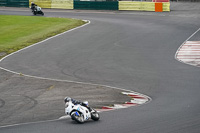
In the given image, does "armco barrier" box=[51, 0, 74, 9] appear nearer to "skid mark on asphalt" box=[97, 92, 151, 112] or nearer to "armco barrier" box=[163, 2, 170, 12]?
"armco barrier" box=[163, 2, 170, 12]

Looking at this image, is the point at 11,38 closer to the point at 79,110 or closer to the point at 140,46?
the point at 140,46

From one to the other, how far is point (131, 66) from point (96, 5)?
1522 inches

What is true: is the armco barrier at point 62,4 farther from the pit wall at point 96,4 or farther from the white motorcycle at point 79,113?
the white motorcycle at point 79,113

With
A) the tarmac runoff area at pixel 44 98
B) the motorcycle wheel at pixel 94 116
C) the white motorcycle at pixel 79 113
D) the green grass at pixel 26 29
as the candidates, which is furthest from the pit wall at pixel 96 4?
the white motorcycle at pixel 79 113

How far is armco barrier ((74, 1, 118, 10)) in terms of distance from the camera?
216 feet

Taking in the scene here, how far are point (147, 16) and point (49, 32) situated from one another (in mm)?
15256

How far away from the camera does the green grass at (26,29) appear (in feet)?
136

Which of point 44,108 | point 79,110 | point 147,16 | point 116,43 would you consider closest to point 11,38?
point 116,43

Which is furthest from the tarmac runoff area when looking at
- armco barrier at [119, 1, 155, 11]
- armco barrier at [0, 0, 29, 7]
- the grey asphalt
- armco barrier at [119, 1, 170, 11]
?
armco barrier at [0, 0, 29, 7]

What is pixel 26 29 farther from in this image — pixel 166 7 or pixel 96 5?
pixel 166 7

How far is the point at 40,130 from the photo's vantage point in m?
15.7

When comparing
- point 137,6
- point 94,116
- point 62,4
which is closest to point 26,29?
point 137,6

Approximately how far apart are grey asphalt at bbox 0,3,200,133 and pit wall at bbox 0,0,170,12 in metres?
5.30

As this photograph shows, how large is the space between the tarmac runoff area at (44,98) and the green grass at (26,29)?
11313 mm
